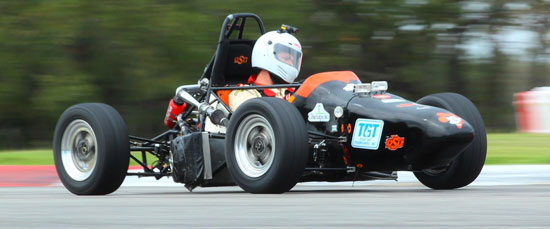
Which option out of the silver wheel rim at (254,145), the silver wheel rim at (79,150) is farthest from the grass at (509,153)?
the silver wheel rim at (254,145)

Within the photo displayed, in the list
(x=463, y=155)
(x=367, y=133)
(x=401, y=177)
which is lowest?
(x=401, y=177)

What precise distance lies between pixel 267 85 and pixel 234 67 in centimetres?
75

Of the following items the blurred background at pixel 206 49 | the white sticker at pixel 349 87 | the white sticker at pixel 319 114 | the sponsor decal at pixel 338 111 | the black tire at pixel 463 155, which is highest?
the white sticker at pixel 349 87

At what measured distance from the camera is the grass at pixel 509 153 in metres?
10.7

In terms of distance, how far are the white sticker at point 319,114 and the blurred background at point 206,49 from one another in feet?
35.1

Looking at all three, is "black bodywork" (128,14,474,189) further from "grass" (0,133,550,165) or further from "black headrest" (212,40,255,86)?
"grass" (0,133,550,165)

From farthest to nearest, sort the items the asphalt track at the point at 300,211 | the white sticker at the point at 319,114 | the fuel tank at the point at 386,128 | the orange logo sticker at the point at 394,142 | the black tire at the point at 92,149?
the black tire at the point at 92,149 < the white sticker at the point at 319,114 < the orange logo sticker at the point at 394,142 < the fuel tank at the point at 386,128 < the asphalt track at the point at 300,211

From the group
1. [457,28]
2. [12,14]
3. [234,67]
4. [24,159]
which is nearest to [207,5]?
[12,14]

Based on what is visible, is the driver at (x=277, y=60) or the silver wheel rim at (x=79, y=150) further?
the driver at (x=277, y=60)

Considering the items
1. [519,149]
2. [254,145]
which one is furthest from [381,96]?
[519,149]

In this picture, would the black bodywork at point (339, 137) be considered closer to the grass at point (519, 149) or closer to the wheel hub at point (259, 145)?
the wheel hub at point (259, 145)

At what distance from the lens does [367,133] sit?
7.53 m

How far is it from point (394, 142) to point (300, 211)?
1873 millimetres

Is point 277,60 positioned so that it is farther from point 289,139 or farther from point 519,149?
point 519,149
